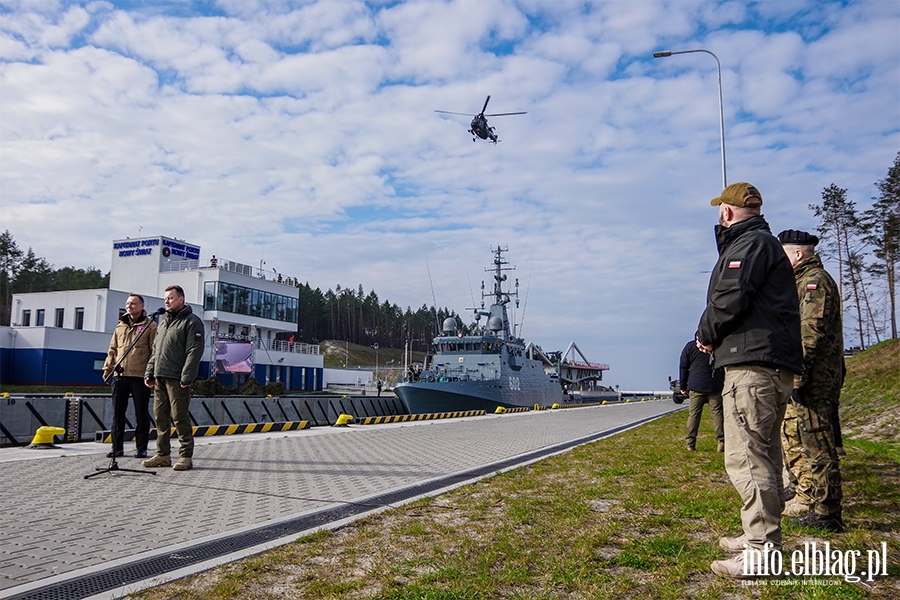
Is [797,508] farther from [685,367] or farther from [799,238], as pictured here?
[685,367]

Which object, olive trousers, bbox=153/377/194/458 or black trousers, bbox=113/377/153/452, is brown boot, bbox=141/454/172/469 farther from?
black trousers, bbox=113/377/153/452

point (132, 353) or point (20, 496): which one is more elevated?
point (132, 353)

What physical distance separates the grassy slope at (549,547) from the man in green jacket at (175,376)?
340cm

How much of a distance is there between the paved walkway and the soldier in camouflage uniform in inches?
138

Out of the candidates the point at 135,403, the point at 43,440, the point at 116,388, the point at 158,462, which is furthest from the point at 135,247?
the point at 158,462

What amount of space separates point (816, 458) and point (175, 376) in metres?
6.43

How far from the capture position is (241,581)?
315cm

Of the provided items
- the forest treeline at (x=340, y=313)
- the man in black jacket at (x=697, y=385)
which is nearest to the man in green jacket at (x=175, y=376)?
the man in black jacket at (x=697, y=385)

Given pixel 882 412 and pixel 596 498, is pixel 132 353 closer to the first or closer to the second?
pixel 596 498

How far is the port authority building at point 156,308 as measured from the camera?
37688 mm

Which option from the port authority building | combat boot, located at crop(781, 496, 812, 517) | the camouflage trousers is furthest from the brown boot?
the port authority building

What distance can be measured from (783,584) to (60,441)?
10.3 meters

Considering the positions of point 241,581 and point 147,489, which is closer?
point 241,581

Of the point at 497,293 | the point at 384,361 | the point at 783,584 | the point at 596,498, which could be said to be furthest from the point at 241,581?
the point at 384,361
